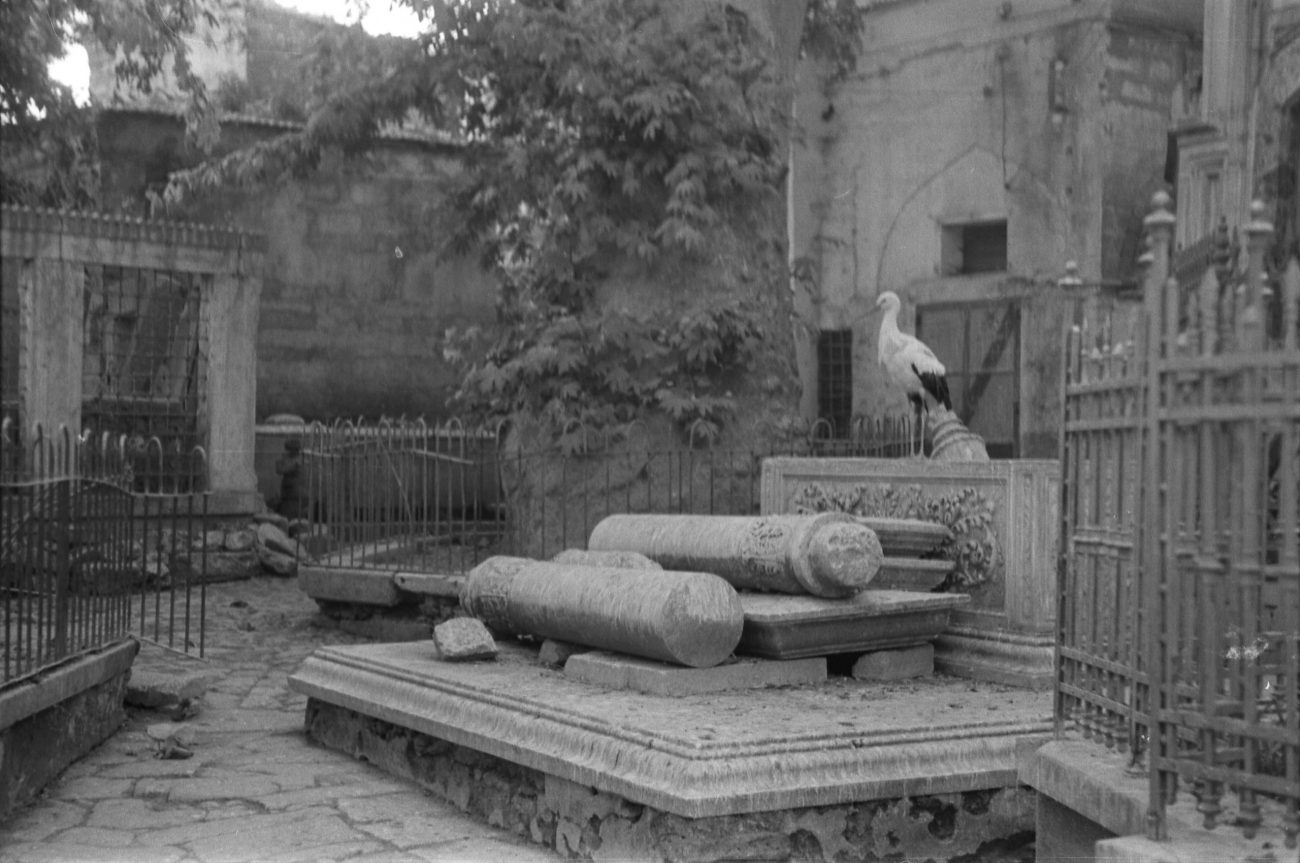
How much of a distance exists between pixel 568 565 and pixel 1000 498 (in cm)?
225

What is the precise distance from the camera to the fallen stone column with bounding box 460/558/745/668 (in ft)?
21.1

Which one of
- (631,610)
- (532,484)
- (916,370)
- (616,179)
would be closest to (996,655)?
(631,610)

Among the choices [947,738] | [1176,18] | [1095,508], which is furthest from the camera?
[1176,18]

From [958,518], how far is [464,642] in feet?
8.74

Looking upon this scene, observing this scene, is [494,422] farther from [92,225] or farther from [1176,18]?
[1176,18]

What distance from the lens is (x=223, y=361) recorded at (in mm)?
14289

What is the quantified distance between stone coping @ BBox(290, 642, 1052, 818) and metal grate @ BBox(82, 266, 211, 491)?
26.0ft

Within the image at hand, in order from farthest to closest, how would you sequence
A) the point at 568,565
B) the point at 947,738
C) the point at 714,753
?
the point at 568,565
the point at 947,738
the point at 714,753

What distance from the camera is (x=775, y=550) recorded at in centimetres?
708

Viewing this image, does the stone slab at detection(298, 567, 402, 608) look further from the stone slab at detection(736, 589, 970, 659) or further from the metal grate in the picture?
the stone slab at detection(736, 589, 970, 659)

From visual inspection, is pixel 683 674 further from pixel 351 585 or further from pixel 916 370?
pixel 351 585

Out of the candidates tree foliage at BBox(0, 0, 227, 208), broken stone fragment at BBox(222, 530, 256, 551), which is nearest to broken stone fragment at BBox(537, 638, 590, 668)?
broken stone fragment at BBox(222, 530, 256, 551)

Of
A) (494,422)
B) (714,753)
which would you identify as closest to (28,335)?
(494,422)

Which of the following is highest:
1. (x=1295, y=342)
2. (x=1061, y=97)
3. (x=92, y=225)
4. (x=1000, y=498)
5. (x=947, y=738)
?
(x=1061, y=97)
